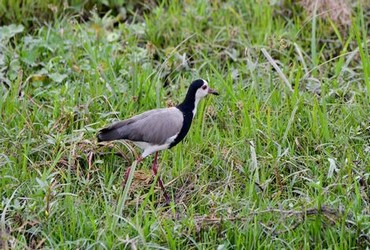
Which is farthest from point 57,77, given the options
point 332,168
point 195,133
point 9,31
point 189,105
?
point 332,168

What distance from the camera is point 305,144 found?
5.98 m

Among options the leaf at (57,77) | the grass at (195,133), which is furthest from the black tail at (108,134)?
the leaf at (57,77)

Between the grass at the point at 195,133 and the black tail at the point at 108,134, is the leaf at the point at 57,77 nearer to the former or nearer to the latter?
the grass at the point at 195,133

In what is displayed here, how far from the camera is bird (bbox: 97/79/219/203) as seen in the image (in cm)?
551

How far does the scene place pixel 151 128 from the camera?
5531 mm

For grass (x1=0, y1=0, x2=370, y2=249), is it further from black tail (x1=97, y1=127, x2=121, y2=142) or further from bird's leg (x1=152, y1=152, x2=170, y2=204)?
black tail (x1=97, y1=127, x2=121, y2=142)

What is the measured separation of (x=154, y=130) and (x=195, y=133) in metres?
0.61

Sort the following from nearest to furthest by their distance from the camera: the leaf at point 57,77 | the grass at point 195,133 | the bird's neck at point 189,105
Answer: the grass at point 195,133 → the bird's neck at point 189,105 → the leaf at point 57,77

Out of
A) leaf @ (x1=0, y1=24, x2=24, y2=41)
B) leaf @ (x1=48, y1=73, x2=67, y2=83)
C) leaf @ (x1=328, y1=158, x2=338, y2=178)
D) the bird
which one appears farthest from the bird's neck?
leaf @ (x1=0, y1=24, x2=24, y2=41)

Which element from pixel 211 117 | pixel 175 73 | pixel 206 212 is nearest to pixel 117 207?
pixel 206 212

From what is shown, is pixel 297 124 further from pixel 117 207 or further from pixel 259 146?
pixel 117 207

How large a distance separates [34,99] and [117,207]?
1.80 meters

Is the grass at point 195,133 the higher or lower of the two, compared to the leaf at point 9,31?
lower

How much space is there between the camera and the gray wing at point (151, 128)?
18.1ft
